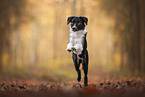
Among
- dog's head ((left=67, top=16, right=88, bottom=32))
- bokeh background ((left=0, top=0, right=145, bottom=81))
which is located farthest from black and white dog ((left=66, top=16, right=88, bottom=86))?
bokeh background ((left=0, top=0, right=145, bottom=81))

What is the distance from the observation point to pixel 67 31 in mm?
22906

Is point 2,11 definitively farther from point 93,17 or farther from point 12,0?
point 93,17

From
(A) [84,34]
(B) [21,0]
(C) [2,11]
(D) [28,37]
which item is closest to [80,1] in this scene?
(B) [21,0]

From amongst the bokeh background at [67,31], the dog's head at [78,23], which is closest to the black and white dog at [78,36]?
the dog's head at [78,23]

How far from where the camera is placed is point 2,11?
20.6 m

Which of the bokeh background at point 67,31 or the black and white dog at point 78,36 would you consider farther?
the bokeh background at point 67,31

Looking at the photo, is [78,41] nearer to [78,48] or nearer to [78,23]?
[78,48]

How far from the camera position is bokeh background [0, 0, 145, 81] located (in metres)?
17.7

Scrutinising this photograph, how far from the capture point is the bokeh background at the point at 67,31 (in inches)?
696

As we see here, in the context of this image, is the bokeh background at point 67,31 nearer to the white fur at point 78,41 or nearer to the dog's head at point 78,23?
the white fur at point 78,41

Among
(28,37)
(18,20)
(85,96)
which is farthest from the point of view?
(28,37)

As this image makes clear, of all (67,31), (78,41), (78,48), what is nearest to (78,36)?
(78,41)

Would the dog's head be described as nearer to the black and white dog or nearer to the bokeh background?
the black and white dog

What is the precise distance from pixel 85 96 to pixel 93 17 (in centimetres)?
2941
